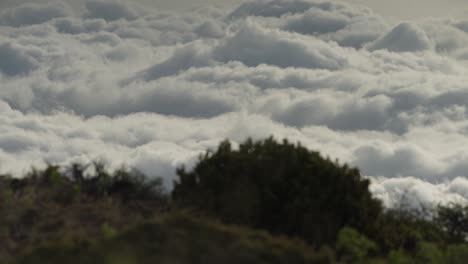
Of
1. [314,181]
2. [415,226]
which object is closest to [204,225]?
[314,181]

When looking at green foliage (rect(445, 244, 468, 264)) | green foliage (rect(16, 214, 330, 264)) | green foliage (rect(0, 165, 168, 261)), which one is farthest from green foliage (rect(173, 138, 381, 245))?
green foliage (rect(16, 214, 330, 264))

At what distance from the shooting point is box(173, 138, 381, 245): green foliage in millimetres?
42312

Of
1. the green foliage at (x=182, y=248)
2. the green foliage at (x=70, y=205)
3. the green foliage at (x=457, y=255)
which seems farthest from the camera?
the green foliage at (x=457, y=255)

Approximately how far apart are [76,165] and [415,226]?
3074cm

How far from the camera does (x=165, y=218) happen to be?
1102 inches

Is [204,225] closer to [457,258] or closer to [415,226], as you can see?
[457,258]

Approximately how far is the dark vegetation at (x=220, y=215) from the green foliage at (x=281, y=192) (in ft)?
0.23

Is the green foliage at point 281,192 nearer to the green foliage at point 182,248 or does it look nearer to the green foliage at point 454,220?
the green foliage at point 182,248

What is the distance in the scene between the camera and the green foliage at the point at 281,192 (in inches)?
1666

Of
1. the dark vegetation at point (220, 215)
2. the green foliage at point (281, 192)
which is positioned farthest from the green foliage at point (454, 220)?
the green foliage at point (281, 192)

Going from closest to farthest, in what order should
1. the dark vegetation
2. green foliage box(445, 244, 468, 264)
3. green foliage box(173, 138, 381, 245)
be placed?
the dark vegetation < green foliage box(445, 244, 468, 264) < green foliage box(173, 138, 381, 245)

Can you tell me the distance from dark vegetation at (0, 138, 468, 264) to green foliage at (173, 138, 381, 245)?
69mm

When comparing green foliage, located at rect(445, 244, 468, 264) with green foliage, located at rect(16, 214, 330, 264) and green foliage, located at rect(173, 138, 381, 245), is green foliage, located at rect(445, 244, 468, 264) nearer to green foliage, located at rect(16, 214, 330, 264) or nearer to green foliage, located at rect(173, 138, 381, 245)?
green foliage, located at rect(173, 138, 381, 245)

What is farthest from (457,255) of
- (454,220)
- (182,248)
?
(454,220)
